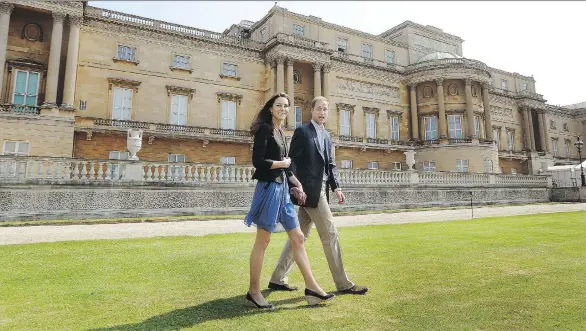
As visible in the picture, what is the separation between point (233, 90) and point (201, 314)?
26.3 m

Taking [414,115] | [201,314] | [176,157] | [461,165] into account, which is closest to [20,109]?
[176,157]

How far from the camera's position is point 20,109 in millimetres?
20031

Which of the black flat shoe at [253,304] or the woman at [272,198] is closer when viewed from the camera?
the black flat shoe at [253,304]

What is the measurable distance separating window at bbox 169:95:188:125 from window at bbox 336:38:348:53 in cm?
1652

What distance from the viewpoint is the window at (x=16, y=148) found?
62.5 ft

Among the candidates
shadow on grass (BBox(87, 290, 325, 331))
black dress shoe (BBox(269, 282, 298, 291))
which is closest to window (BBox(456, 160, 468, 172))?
black dress shoe (BBox(269, 282, 298, 291))

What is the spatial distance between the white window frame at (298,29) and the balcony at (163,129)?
11042mm

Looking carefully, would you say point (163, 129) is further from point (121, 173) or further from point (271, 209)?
point (271, 209)

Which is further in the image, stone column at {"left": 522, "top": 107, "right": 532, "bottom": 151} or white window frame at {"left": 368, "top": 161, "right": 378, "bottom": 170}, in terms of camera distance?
stone column at {"left": 522, "top": 107, "right": 532, "bottom": 151}

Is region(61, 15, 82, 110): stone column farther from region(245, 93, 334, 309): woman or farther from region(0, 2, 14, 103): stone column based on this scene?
region(245, 93, 334, 309): woman

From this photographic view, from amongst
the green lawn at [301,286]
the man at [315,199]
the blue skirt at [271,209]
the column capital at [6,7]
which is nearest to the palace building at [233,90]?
the column capital at [6,7]

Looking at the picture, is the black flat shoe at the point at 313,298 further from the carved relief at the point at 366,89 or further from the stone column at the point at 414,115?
the stone column at the point at 414,115

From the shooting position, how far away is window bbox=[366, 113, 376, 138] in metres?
33.5

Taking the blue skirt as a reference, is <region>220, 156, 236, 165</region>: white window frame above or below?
above
